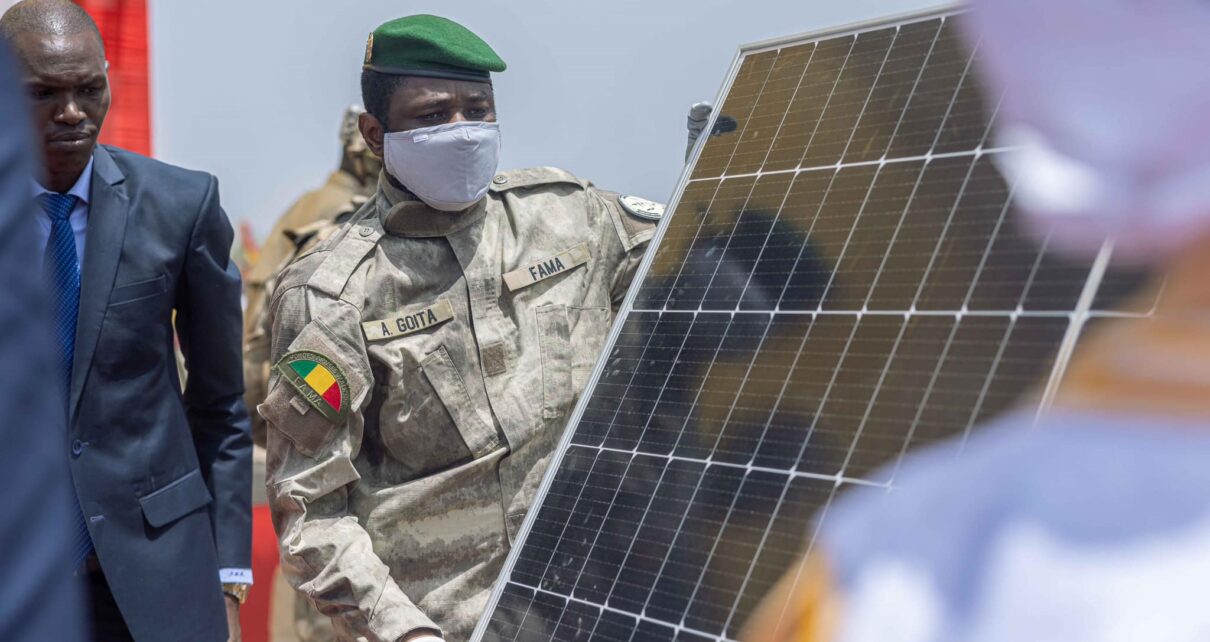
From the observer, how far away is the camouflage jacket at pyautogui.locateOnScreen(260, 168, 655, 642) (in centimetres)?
367

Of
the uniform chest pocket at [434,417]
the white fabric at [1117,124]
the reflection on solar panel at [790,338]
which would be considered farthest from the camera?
the uniform chest pocket at [434,417]

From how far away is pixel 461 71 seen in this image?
4023 millimetres

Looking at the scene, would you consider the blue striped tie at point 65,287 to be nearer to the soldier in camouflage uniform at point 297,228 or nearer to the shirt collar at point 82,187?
the shirt collar at point 82,187

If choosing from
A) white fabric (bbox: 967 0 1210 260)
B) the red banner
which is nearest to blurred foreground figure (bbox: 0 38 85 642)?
white fabric (bbox: 967 0 1210 260)

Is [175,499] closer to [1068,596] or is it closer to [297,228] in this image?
[1068,596]

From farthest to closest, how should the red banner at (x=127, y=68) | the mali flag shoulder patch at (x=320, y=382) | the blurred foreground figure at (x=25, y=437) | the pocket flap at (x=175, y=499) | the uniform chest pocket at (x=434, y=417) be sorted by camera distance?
the red banner at (x=127, y=68)
the pocket flap at (x=175, y=499)
the uniform chest pocket at (x=434, y=417)
the mali flag shoulder patch at (x=320, y=382)
the blurred foreground figure at (x=25, y=437)

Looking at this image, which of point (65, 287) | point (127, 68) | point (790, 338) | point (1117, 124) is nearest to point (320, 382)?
point (65, 287)

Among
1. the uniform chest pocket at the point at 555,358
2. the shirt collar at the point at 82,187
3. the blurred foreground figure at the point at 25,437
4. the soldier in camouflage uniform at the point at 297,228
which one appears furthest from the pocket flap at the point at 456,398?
the soldier in camouflage uniform at the point at 297,228

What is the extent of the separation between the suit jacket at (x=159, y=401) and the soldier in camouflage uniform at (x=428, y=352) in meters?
0.47

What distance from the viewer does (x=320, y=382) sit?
144 inches

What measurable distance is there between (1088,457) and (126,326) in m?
2.82

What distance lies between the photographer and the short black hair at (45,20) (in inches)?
157

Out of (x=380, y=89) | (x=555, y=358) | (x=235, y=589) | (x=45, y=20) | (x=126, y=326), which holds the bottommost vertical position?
(x=235, y=589)

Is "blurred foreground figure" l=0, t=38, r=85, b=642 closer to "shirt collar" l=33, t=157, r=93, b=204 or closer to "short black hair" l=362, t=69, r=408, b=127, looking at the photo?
"short black hair" l=362, t=69, r=408, b=127
